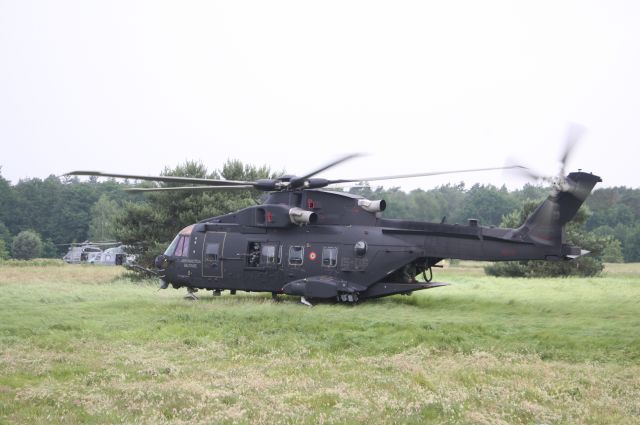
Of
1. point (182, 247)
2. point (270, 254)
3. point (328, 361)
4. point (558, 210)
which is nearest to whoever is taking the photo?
point (328, 361)

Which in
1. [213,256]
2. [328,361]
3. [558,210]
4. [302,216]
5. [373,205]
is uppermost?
[373,205]

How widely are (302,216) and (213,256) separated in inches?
140

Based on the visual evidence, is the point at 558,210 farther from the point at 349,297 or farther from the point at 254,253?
the point at 254,253

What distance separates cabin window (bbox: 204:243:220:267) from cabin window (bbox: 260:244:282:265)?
1.69m

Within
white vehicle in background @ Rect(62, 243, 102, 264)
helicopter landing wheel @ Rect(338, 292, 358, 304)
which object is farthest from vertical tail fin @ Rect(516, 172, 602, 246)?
white vehicle in background @ Rect(62, 243, 102, 264)

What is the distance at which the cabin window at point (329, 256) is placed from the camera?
22156mm

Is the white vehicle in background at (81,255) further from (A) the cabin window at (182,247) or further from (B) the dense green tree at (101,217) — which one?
(A) the cabin window at (182,247)

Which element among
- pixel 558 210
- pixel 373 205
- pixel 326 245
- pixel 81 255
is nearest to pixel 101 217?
pixel 81 255

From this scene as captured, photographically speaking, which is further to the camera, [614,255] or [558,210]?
[614,255]

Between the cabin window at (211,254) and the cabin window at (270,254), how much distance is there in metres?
1.69

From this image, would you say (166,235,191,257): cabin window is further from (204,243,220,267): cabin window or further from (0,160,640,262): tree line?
(0,160,640,262): tree line

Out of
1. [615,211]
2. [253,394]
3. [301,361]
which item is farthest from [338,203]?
[615,211]

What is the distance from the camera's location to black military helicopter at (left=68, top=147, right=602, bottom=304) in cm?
2027

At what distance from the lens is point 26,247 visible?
80.0 m
